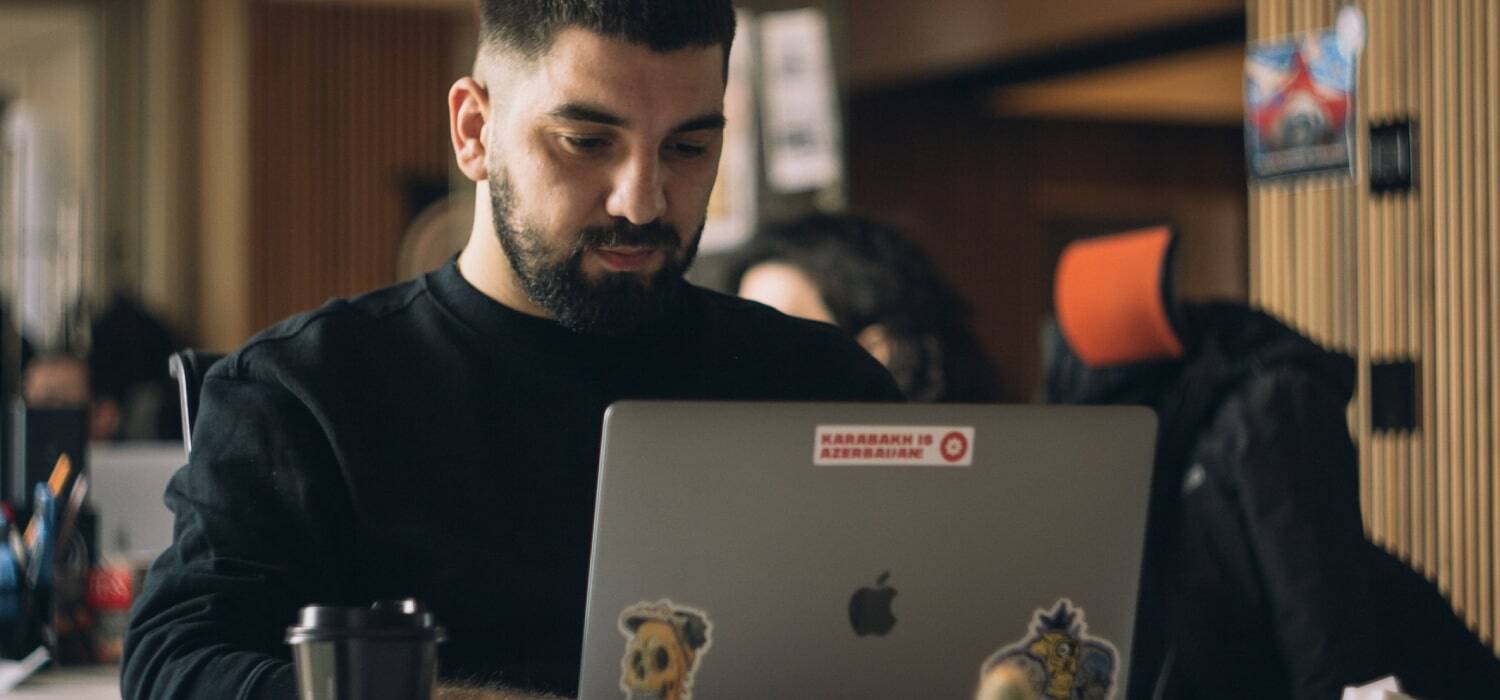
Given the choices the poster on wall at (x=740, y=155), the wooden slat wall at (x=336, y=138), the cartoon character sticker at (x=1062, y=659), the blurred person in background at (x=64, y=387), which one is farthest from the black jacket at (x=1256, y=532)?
the wooden slat wall at (x=336, y=138)

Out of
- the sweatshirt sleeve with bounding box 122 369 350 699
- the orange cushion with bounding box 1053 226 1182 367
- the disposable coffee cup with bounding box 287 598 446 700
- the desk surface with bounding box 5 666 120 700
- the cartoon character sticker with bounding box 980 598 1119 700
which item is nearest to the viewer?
the disposable coffee cup with bounding box 287 598 446 700

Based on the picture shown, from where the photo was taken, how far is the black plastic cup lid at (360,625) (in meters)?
1.23

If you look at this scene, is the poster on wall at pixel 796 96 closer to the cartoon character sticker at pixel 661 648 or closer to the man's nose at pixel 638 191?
the man's nose at pixel 638 191

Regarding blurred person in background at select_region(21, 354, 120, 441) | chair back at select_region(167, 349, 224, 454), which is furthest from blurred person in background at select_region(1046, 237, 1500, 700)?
blurred person in background at select_region(21, 354, 120, 441)

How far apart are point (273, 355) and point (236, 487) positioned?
0.16m

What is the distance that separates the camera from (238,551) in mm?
1660

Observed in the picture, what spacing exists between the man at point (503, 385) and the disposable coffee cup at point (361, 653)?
1.43 feet

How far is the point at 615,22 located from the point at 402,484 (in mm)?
511

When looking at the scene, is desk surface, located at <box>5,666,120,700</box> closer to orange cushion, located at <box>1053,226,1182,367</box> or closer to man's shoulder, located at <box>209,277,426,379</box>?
man's shoulder, located at <box>209,277,426,379</box>

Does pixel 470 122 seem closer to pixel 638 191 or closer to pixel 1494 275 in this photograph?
pixel 638 191

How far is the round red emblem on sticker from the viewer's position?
1.44 meters

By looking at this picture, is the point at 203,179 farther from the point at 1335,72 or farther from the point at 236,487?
the point at 236,487

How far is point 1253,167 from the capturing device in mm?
3455

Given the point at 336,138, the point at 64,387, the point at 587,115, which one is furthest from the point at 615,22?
the point at 336,138
